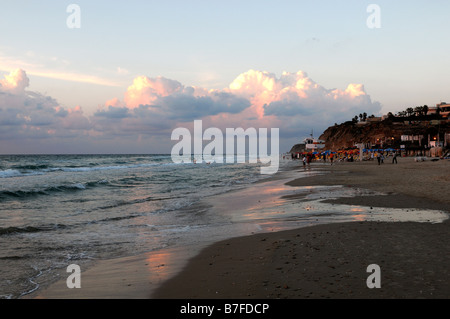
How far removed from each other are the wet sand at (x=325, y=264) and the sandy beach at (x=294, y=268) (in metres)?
0.02

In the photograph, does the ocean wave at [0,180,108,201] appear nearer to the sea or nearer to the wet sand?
the sea

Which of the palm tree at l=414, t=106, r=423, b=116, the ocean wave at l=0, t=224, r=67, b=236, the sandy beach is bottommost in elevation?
the ocean wave at l=0, t=224, r=67, b=236

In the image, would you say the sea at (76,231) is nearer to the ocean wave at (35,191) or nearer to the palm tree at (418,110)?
the ocean wave at (35,191)

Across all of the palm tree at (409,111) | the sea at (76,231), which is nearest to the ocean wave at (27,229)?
the sea at (76,231)

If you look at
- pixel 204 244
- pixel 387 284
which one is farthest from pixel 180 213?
pixel 387 284

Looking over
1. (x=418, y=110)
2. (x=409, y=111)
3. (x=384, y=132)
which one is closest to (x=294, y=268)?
(x=384, y=132)

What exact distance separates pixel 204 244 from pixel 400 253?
202 inches

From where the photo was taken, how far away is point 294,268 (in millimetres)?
6773

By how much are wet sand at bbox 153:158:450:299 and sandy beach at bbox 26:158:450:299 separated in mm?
15

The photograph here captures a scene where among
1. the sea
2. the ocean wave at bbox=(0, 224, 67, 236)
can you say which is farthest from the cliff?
the ocean wave at bbox=(0, 224, 67, 236)

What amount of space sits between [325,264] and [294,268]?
64 cm

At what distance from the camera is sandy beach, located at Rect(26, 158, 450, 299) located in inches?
223

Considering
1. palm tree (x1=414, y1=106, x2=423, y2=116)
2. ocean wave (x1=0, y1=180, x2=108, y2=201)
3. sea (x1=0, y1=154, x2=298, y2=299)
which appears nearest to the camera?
sea (x1=0, y1=154, x2=298, y2=299)

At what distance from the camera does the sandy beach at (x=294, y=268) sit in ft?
18.6
